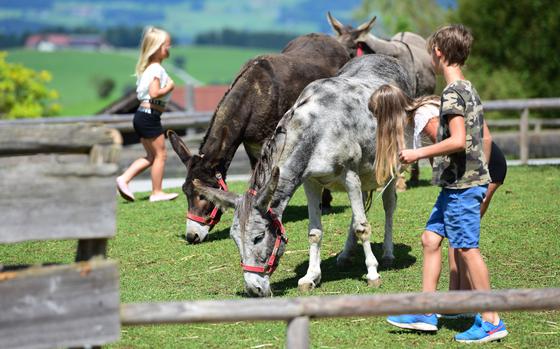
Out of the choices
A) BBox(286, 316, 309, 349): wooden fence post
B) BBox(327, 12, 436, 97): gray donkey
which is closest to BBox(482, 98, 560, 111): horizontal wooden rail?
BBox(327, 12, 436, 97): gray donkey

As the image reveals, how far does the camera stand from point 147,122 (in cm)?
1057


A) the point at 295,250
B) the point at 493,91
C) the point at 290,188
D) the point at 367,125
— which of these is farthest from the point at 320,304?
the point at 493,91

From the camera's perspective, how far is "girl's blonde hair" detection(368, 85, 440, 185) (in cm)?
603

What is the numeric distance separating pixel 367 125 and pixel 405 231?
6.72 feet

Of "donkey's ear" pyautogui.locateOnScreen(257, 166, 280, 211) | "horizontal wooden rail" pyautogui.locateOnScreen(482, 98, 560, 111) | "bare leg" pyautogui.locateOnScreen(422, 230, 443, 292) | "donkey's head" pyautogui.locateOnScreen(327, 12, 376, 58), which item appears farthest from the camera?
"horizontal wooden rail" pyautogui.locateOnScreen(482, 98, 560, 111)

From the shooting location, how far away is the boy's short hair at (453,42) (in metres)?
5.58

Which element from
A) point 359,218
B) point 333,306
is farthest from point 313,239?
point 333,306

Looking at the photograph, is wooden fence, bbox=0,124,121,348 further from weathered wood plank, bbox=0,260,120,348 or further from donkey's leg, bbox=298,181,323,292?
donkey's leg, bbox=298,181,323,292

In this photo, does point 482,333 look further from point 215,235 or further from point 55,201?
point 215,235

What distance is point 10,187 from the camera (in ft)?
13.0

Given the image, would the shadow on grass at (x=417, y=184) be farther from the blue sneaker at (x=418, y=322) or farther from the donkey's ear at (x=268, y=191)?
the blue sneaker at (x=418, y=322)

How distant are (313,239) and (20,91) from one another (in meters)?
34.3

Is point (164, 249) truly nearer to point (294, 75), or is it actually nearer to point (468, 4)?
point (294, 75)

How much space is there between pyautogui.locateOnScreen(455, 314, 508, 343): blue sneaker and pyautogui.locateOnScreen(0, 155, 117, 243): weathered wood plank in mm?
2653
